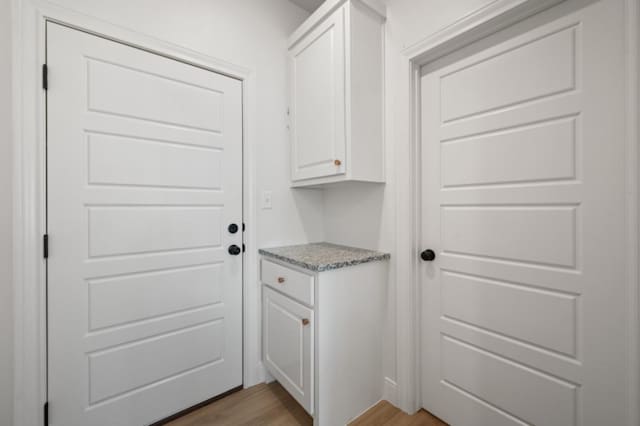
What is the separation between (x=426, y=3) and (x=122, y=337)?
2.38 m

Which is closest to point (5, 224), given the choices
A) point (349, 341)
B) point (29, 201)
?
point (29, 201)

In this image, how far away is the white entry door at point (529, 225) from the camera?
Answer: 97cm

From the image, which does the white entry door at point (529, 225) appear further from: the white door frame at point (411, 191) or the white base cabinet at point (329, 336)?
the white base cabinet at point (329, 336)

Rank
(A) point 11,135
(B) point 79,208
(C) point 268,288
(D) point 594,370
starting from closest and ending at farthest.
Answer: (D) point 594,370, (A) point 11,135, (B) point 79,208, (C) point 268,288

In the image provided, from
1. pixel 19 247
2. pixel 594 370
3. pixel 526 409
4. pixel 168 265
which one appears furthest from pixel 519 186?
pixel 19 247

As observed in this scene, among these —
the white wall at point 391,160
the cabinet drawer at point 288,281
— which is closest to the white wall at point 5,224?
the cabinet drawer at point 288,281

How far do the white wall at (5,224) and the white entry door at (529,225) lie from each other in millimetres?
1979

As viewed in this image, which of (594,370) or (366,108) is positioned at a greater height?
(366,108)

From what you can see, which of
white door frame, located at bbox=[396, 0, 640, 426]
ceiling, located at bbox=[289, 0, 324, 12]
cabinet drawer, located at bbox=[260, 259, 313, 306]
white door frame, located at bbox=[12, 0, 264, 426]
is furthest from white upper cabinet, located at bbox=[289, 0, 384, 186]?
white door frame, located at bbox=[12, 0, 264, 426]

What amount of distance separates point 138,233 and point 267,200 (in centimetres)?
78

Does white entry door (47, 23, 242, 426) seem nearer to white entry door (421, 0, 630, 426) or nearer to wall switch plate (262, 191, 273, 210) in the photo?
wall switch plate (262, 191, 273, 210)

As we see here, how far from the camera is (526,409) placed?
1172mm

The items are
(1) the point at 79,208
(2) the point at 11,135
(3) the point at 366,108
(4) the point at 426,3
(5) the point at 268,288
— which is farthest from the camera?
(5) the point at 268,288

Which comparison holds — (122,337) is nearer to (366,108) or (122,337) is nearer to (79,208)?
(79,208)
